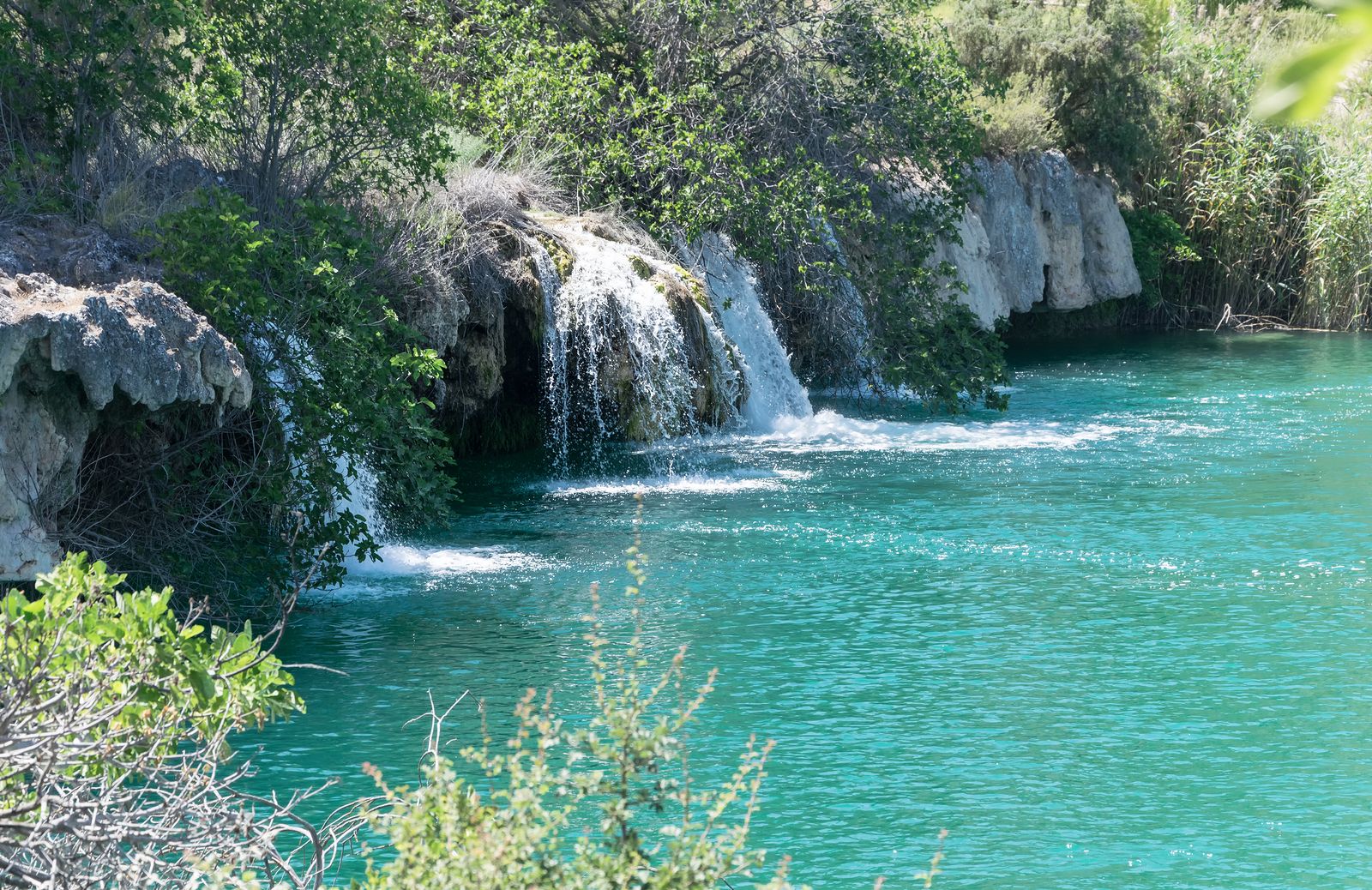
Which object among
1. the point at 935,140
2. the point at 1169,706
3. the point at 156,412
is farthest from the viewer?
the point at 935,140

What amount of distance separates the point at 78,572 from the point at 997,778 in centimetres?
427

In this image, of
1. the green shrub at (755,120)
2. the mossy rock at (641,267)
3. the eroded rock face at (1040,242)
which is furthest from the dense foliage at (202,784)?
the eroded rock face at (1040,242)

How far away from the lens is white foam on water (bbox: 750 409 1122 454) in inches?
650

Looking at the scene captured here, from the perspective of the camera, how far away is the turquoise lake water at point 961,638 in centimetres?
669

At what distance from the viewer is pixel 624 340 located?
15578 millimetres

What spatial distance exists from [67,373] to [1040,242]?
20630 millimetres

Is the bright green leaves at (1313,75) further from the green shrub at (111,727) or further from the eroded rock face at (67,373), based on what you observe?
the eroded rock face at (67,373)

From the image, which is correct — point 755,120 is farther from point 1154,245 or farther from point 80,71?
point 1154,245

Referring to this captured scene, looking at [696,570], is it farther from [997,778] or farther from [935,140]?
[935,140]

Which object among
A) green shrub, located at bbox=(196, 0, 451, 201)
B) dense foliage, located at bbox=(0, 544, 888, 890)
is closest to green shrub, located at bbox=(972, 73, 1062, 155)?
green shrub, located at bbox=(196, 0, 451, 201)

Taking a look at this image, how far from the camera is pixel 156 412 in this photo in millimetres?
9680

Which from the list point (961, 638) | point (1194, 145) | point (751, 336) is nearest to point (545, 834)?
point (961, 638)

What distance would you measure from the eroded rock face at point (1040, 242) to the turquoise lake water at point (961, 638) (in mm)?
7990

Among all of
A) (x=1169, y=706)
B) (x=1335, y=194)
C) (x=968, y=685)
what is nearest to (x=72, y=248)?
(x=968, y=685)
